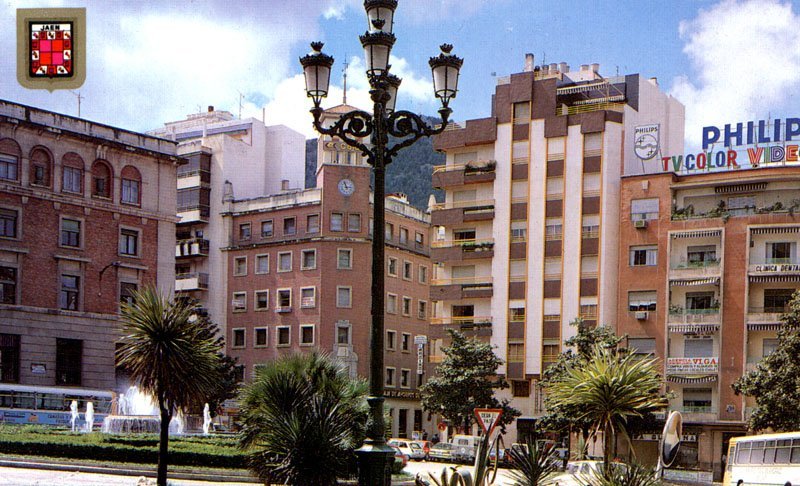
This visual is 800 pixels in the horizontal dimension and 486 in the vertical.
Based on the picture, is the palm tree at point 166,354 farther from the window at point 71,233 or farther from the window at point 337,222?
the window at point 337,222

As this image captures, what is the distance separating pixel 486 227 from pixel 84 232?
25828 mm

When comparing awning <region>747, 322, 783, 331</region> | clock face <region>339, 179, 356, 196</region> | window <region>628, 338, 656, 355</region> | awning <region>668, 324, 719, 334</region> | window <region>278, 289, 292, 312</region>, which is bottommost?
window <region>628, 338, 656, 355</region>

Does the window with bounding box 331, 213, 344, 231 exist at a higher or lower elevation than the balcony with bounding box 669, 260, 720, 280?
higher

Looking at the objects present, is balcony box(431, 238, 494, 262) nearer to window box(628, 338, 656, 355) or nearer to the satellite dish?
window box(628, 338, 656, 355)

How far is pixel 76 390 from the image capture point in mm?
56719

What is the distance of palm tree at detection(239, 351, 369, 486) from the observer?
19.8 meters

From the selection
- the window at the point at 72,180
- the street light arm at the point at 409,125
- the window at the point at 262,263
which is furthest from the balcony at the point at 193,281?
the street light arm at the point at 409,125

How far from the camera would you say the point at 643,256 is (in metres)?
65.9

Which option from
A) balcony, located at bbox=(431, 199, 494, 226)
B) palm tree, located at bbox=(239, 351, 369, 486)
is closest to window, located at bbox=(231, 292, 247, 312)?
balcony, located at bbox=(431, 199, 494, 226)

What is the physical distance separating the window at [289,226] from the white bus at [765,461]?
172 ft

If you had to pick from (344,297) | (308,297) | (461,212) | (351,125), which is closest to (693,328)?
(461,212)

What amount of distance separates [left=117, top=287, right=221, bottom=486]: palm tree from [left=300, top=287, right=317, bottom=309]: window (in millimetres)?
51549

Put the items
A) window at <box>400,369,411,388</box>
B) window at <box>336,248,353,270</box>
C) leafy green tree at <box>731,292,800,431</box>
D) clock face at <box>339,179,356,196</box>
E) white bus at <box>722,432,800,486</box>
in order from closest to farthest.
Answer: white bus at <box>722,432,800,486</box>
leafy green tree at <box>731,292,800,431</box>
window at <box>336,248,353,270</box>
clock face at <box>339,179,356,196</box>
window at <box>400,369,411,388</box>

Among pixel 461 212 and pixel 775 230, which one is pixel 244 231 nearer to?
pixel 461 212
